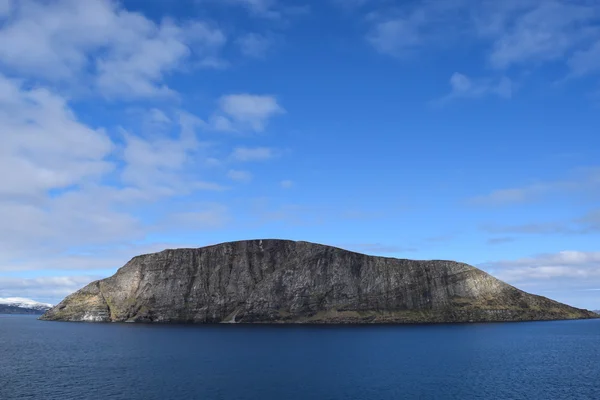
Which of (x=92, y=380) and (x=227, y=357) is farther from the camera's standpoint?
(x=227, y=357)

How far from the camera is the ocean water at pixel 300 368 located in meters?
69.5

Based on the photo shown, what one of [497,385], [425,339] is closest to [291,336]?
[425,339]

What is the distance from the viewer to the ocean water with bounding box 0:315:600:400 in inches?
2736

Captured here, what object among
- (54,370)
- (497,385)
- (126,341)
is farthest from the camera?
(126,341)

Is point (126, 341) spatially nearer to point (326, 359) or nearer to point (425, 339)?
point (326, 359)

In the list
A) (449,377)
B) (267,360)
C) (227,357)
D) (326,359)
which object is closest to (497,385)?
(449,377)

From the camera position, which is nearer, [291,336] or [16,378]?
[16,378]

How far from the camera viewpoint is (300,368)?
90.1m

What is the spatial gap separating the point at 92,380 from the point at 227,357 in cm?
3269

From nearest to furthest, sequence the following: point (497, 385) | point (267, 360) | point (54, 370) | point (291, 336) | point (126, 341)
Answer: point (497, 385) < point (54, 370) < point (267, 360) < point (126, 341) < point (291, 336)

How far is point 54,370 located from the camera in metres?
86.9

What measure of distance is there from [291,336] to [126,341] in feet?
166

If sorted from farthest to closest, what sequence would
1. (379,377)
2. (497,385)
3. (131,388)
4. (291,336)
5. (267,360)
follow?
(291,336)
(267,360)
(379,377)
(497,385)
(131,388)

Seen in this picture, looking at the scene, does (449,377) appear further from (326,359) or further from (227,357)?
(227,357)
